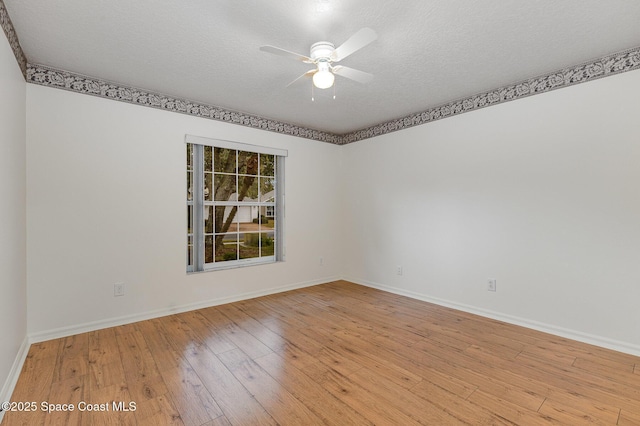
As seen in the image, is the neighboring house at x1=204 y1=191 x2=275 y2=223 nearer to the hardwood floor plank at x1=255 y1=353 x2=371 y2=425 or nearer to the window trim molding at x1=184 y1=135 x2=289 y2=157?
the window trim molding at x1=184 y1=135 x2=289 y2=157

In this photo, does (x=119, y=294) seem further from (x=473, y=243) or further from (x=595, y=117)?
(x=595, y=117)

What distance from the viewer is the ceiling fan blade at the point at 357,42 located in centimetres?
183

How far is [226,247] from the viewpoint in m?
4.09

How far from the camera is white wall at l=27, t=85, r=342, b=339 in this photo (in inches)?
109

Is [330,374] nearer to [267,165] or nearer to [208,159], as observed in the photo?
[208,159]

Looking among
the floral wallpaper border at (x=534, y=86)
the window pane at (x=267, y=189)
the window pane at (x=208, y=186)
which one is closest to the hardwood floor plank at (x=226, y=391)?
the window pane at (x=208, y=186)

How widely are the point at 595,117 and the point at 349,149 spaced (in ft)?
10.5

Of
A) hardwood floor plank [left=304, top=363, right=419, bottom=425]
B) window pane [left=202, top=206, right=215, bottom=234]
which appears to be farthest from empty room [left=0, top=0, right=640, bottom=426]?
window pane [left=202, top=206, right=215, bottom=234]

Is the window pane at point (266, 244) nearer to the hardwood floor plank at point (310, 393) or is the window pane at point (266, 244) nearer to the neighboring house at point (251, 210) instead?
the neighboring house at point (251, 210)

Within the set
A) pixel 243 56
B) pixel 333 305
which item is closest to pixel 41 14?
pixel 243 56

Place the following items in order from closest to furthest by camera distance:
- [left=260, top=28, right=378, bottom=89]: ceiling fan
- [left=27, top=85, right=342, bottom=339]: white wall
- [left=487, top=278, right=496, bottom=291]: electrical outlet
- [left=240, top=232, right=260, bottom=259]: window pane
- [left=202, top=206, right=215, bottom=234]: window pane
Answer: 1. [left=260, top=28, right=378, bottom=89]: ceiling fan
2. [left=27, top=85, right=342, bottom=339]: white wall
3. [left=487, top=278, right=496, bottom=291]: electrical outlet
4. [left=202, top=206, right=215, bottom=234]: window pane
5. [left=240, top=232, right=260, bottom=259]: window pane

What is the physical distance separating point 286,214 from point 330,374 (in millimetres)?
2700

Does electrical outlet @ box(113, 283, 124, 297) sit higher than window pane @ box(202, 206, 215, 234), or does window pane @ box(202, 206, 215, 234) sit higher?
window pane @ box(202, 206, 215, 234)

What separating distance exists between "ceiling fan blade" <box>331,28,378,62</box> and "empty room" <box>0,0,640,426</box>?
2cm
